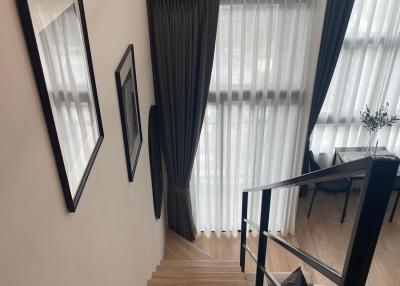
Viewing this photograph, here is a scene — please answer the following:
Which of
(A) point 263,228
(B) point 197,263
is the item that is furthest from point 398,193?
(A) point 263,228

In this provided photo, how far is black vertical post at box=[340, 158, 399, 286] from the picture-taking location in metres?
0.89

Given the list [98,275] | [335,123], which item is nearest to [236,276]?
[98,275]

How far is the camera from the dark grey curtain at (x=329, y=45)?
3.85 metres

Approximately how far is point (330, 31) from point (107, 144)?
2724mm

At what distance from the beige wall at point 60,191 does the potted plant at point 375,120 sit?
279cm

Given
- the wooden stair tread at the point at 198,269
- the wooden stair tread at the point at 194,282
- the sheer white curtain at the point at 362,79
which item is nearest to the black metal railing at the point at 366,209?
the wooden stair tread at the point at 194,282

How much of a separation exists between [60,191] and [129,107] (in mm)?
1406

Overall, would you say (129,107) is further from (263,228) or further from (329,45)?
(329,45)

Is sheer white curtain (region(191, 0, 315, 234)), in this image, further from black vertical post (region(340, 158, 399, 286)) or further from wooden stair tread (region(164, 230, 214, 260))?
black vertical post (region(340, 158, 399, 286))

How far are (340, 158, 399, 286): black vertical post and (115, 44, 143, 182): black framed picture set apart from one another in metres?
1.73

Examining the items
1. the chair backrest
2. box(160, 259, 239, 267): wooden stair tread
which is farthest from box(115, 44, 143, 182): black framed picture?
the chair backrest

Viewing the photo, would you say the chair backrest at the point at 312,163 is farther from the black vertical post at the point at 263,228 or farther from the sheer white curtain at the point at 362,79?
the black vertical post at the point at 263,228

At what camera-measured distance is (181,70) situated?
159 inches

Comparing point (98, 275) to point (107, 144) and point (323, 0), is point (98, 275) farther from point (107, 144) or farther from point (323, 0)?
point (323, 0)
